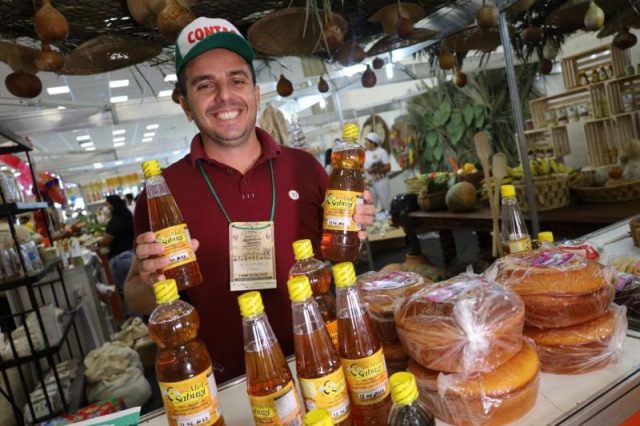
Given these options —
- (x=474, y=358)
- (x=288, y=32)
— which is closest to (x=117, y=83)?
(x=288, y=32)

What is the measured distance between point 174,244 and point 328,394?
47 centimetres

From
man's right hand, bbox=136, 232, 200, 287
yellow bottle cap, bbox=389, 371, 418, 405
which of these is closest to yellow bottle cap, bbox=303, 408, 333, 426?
yellow bottle cap, bbox=389, 371, 418, 405

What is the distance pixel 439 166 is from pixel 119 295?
6.07m

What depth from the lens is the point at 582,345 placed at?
921mm

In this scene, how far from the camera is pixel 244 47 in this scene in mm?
1481

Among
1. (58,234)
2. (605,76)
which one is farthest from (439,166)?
(58,234)

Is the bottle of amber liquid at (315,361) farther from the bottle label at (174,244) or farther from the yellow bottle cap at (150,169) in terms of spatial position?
the yellow bottle cap at (150,169)

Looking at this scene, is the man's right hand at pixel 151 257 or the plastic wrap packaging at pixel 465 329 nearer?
the plastic wrap packaging at pixel 465 329

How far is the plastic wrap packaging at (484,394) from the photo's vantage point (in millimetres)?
801

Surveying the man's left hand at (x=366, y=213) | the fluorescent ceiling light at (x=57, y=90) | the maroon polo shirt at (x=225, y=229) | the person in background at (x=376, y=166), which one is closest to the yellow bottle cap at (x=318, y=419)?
the man's left hand at (x=366, y=213)

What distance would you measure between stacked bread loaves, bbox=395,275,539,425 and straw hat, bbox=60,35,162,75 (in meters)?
1.64

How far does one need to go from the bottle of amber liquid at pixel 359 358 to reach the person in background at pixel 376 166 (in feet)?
19.4

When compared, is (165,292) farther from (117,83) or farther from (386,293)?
(117,83)

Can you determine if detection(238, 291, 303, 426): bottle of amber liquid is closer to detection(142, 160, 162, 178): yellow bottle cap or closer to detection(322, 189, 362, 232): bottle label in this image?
detection(322, 189, 362, 232): bottle label
